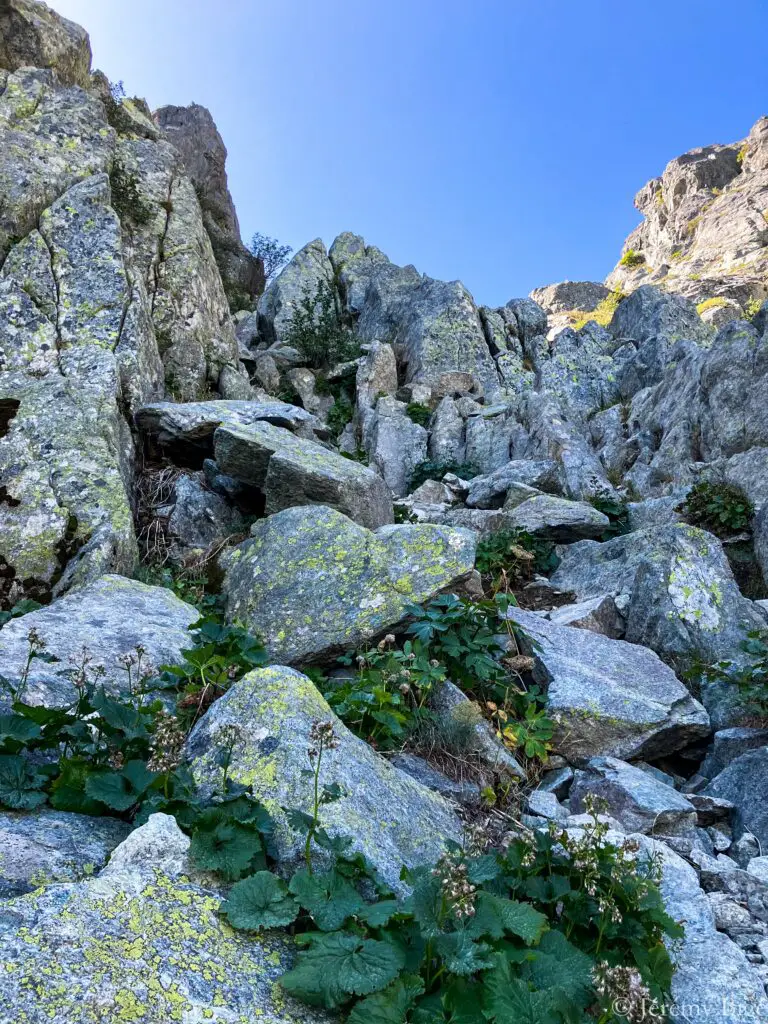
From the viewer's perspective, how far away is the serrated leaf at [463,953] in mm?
2305

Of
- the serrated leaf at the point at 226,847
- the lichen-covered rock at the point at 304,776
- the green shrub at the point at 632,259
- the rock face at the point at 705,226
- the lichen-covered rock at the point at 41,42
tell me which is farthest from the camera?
the green shrub at the point at 632,259

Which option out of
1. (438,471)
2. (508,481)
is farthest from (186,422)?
(438,471)

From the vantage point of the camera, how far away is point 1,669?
4.71m

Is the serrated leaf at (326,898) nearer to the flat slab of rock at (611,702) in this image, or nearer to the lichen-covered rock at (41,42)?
the flat slab of rock at (611,702)

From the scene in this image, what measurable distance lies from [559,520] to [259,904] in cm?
989

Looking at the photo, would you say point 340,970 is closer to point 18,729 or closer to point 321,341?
point 18,729

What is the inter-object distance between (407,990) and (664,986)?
1.30m

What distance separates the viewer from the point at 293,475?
970cm

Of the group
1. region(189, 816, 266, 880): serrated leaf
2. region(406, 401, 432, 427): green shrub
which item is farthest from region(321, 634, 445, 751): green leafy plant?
region(406, 401, 432, 427): green shrub

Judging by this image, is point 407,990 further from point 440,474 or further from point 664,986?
point 440,474

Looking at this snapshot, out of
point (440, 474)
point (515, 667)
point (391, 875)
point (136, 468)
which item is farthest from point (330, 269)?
point (391, 875)

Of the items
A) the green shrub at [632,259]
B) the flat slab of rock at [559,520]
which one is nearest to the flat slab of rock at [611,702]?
the flat slab of rock at [559,520]

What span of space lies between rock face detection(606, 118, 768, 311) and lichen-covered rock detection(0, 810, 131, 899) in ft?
225

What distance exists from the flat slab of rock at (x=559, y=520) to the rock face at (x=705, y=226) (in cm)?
5844
